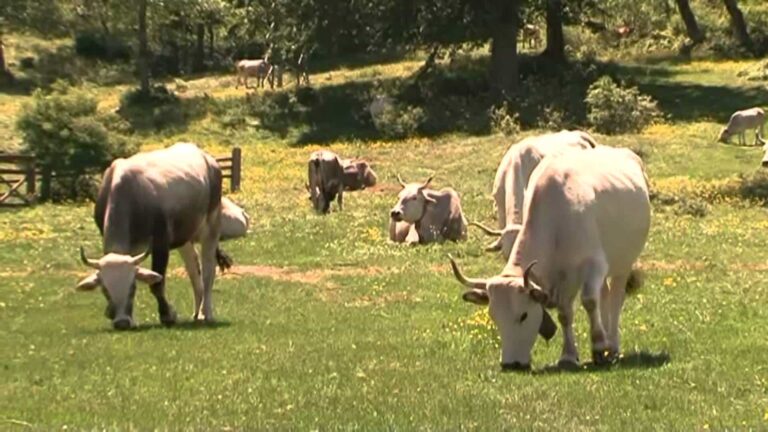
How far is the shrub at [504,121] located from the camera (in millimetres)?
52688

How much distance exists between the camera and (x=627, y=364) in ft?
45.4

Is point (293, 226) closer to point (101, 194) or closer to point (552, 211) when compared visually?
point (101, 194)

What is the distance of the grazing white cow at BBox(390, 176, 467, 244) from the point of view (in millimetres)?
29422

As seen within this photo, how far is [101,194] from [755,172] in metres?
23.7

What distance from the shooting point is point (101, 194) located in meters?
20.2

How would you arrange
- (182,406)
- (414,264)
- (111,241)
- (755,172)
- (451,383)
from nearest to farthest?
(182,406), (451,383), (111,241), (414,264), (755,172)

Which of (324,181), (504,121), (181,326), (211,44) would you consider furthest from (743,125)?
(211,44)

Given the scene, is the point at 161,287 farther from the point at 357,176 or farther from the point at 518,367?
the point at 357,176

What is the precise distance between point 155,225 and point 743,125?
32.0 meters

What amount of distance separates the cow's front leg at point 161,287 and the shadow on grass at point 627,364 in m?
7.31

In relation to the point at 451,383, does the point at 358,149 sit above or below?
below

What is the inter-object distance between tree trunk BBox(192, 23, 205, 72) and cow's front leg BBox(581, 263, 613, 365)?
74.5m

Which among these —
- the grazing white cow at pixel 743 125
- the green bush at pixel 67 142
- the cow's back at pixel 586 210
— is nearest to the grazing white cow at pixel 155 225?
the cow's back at pixel 586 210

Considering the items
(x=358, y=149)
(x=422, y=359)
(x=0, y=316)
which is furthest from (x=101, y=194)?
(x=358, y=149)
